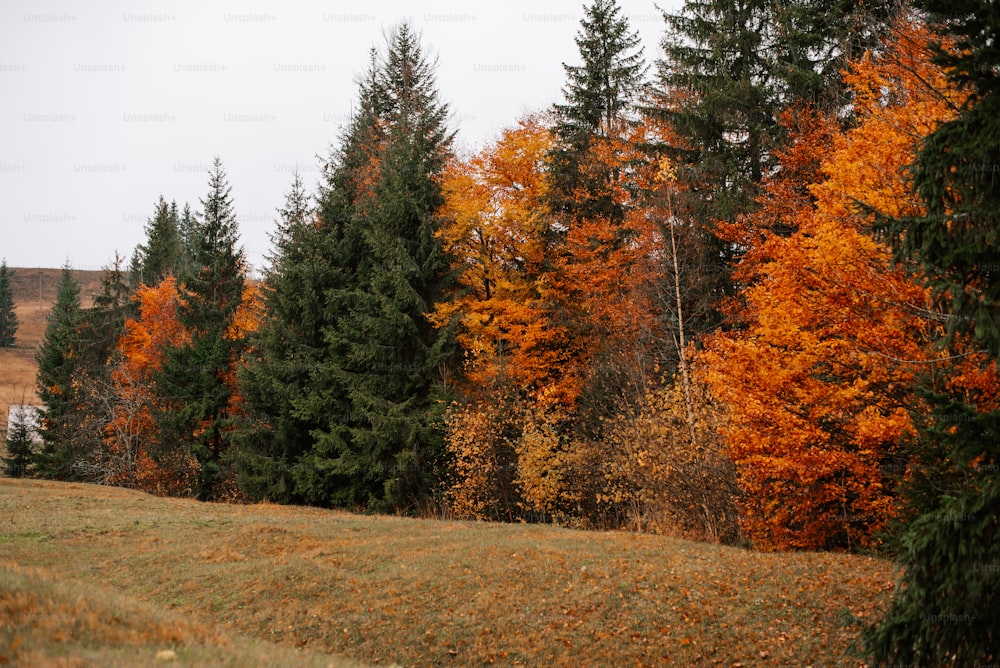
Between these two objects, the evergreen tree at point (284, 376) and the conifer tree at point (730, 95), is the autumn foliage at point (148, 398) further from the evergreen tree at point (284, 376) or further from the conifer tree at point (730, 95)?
the conifer tree at point (730, 95)

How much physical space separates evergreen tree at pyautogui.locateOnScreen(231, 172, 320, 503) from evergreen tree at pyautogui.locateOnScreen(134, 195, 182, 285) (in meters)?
28.8

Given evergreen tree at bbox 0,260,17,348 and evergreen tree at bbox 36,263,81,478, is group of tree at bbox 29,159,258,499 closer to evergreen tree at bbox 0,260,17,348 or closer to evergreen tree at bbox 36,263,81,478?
evergreen tree at bbox 36,263,81,478

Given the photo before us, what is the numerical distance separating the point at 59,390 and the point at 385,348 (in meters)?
32.6

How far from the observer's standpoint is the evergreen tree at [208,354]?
36781 mm

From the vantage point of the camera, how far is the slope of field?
9.53 m

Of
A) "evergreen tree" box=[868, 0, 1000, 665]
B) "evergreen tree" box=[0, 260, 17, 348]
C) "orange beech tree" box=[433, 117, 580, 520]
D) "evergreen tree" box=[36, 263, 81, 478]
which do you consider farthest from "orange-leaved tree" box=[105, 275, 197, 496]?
"evergreen tree" box=[0, 260, 17, 348]

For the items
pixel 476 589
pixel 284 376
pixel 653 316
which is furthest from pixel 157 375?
pixel 476 589

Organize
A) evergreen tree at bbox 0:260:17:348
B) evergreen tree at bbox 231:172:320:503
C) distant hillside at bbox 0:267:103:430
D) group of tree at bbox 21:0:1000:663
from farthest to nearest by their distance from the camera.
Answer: evergreen tree at bbox 0:260:17:348 < distant hillside at bbox 0:267:103:430 < evergreen tree at bbox 231:172:320:503 < group of tree at bbox 21:0:1000:663

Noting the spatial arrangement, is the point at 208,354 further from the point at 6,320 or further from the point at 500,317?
the point at 6,320

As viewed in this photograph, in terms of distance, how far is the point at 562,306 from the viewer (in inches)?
1080

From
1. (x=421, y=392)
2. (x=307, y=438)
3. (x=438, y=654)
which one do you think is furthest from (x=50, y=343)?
(x=438, y=654)

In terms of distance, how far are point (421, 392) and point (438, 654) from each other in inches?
726

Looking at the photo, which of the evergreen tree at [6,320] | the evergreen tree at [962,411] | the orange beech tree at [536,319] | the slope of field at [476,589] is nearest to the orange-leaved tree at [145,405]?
the slope of field at [476,589]

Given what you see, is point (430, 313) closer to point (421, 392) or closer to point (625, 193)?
point (421, 392)
